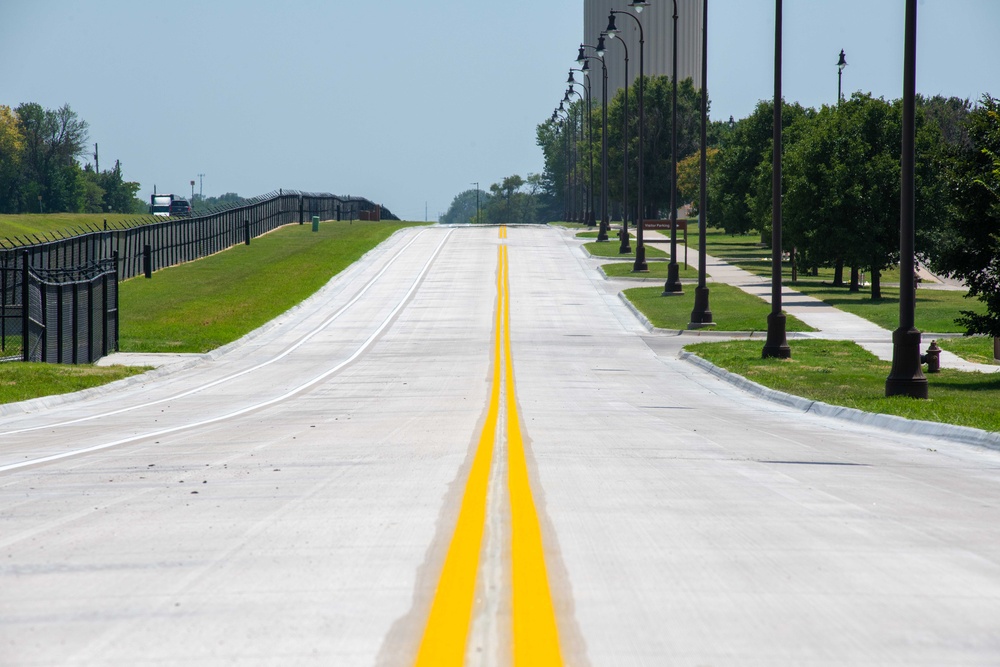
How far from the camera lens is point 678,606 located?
5.89 m

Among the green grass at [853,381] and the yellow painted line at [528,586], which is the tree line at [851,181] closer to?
the green grass at [853,381]

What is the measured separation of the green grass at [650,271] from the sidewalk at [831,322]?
1159 millimetres

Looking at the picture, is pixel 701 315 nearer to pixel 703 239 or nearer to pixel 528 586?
pixel 703 239

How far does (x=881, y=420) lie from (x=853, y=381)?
6153mm

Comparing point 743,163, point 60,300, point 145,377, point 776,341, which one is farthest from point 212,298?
point 743,163

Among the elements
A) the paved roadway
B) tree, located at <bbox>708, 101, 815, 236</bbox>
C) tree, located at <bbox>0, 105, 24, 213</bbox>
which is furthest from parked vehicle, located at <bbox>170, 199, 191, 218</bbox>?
the paved roadway

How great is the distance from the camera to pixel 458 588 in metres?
6.14

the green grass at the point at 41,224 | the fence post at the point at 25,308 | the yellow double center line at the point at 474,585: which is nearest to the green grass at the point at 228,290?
the fence post at the point at 25,308

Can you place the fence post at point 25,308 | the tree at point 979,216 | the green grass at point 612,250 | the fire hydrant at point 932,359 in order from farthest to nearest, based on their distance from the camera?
the green grass at point 612,250 → the fence post at point 25,308 → the fire hydrant at point 932,359 → the tree at point 979,216

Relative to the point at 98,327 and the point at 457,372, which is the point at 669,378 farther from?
the point at 98,327

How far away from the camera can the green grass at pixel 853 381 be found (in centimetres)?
1727

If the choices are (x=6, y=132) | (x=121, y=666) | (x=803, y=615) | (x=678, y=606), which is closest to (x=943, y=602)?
(x=803, y=615)

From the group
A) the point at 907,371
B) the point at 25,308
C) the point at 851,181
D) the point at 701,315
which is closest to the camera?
the point at 907,371

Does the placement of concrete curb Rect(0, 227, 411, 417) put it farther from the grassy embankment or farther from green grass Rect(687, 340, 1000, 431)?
green grass Rect(687, 340, 1000, 431)
